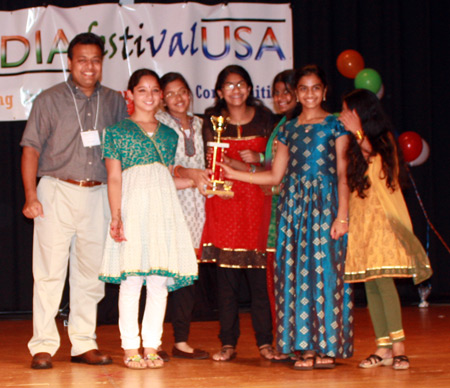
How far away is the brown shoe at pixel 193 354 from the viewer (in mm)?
3949

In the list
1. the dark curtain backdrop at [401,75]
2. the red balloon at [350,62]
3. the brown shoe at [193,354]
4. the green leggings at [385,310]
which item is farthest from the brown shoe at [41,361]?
the red balloon at [350,62]

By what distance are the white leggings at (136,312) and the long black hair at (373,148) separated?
1.12 m

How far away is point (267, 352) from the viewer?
3.87 m

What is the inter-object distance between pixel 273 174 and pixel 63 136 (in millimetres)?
1127

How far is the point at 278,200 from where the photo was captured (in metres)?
3.77

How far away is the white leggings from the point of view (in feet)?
12.1

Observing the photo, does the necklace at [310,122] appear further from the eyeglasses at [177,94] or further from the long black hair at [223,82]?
the eyeglasses at [177,94]

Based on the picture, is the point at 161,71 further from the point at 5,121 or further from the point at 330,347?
the point at 330,347

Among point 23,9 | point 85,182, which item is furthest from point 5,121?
point 85,182

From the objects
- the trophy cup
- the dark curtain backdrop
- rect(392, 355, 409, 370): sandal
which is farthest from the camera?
the dark curtain backdrop

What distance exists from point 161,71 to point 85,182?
2.15 meters

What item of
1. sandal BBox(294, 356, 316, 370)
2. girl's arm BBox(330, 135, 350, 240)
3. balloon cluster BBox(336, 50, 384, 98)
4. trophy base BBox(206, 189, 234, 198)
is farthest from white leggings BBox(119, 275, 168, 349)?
balloon cluster BBox(336, 50, 384, 98)

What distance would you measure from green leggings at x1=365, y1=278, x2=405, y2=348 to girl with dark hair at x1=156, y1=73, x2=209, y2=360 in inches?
37.4

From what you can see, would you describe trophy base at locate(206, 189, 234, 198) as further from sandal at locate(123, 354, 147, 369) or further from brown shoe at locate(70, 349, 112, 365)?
brown shoe at locate(70, 349, 112, 365)
